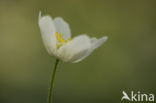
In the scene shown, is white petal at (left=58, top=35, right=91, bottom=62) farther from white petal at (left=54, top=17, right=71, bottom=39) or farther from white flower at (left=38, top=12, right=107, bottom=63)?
white petal at (left=54, top=17, right=71, bottom=39)

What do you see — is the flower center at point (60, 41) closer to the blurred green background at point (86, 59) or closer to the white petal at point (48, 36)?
the white petal at point (48, 36)

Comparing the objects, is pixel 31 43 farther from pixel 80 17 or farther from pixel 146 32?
pixel 146 32

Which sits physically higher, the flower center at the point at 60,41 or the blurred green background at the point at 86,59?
the blurred green background at the point at 86,59

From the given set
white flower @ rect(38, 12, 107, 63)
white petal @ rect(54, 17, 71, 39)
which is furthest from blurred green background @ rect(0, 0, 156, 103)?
white flower @ rect(38, 12, 107, 63)

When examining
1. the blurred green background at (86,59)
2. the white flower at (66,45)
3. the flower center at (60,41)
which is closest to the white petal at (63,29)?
the flower center at (60,41)

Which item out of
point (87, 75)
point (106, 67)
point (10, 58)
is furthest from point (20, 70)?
point (106, 67)
